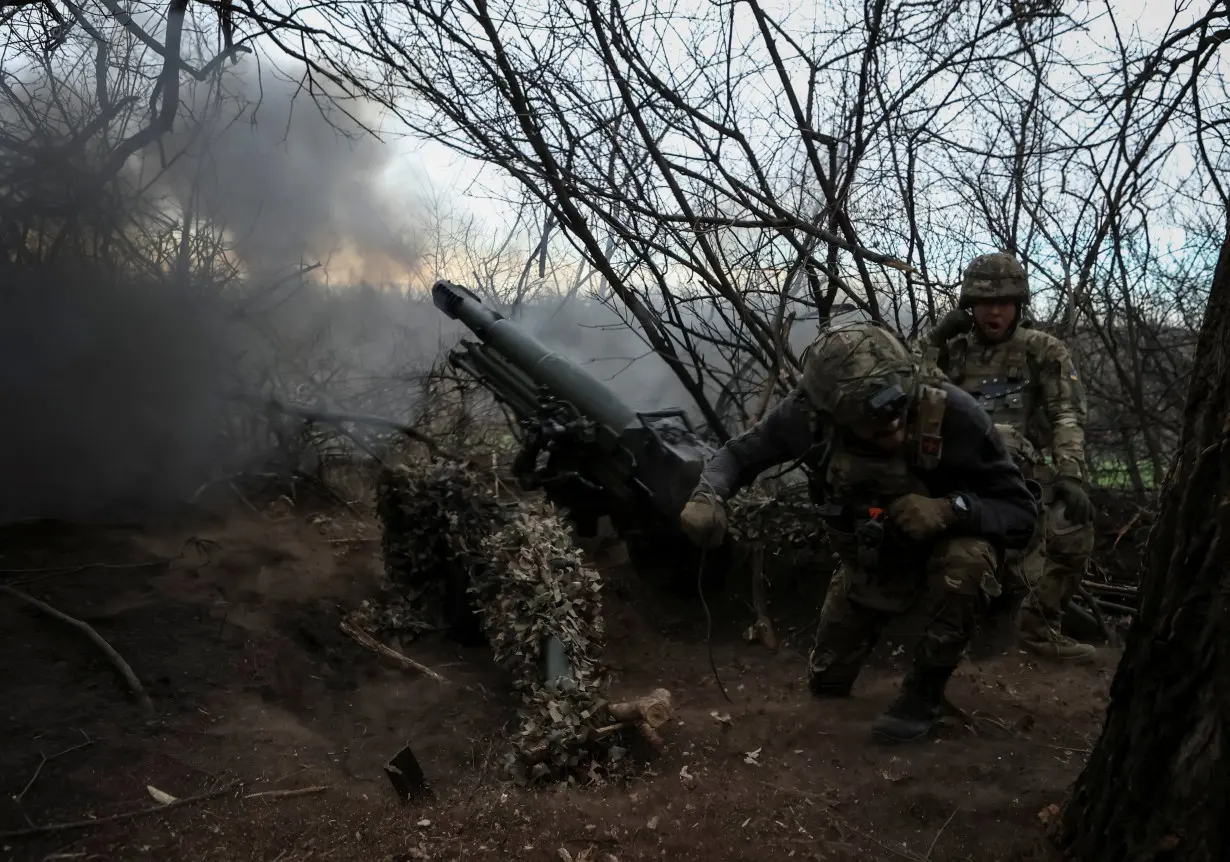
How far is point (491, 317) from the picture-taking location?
6.08 m

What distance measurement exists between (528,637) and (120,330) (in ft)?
13.2

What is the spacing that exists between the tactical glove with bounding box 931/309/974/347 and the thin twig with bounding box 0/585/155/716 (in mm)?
4454

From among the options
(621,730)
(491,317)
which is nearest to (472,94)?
(491,317)

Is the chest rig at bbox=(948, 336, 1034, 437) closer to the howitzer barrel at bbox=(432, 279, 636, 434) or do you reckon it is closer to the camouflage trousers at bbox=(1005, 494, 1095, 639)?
the camouflage trousers at bbox=(1005, 494, 1095, 639)

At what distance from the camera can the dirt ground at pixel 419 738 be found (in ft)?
8.91

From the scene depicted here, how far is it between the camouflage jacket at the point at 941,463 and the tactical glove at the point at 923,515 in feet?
0.28

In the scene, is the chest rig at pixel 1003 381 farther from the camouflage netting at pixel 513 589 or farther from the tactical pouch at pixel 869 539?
the camouflage netting at pixel 513 589

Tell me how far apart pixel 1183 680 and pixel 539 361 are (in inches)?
166

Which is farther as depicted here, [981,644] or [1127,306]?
[1127,306]

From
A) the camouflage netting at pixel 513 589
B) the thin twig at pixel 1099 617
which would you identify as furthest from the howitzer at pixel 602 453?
the thin twig at pixel 1099 617

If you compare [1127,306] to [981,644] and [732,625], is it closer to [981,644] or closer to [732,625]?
[981,644]

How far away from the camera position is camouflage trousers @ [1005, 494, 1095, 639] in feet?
14.8

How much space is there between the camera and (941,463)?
332cm

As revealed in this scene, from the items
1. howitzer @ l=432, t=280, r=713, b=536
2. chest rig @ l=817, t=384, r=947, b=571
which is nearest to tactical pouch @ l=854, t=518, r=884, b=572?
chest rig @ l=817, t=384, r=947, b=571
